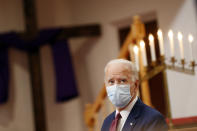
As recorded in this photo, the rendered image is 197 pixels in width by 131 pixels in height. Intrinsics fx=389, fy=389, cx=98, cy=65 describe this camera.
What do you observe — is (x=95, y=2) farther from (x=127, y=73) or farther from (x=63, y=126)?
(x=127, y=73)

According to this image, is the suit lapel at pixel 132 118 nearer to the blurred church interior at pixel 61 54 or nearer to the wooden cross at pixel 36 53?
the blurred church interior at pixel 61 54

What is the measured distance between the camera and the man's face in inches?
76.2

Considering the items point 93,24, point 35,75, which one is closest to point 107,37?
point 93,24

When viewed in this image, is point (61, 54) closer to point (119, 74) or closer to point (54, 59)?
point (54, 59)

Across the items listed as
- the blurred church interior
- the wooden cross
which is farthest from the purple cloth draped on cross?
the wooden cross

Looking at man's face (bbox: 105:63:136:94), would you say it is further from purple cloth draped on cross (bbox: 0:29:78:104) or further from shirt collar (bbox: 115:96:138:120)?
purple cloth draped on cross (bbox: 0:29:78:104)

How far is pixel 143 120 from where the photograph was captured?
186 centimetres

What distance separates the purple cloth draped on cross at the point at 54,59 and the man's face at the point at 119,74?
456 centimetres

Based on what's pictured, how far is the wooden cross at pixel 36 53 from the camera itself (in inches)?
253

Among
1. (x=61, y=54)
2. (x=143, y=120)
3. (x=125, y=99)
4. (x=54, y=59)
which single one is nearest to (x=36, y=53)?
(x=54, y=59)

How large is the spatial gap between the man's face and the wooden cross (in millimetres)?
4596

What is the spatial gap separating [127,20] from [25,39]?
1.75 meters

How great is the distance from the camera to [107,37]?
676cm

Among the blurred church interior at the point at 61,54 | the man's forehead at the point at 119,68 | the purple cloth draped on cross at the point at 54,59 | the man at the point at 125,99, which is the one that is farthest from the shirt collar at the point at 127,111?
the purple cloth draped on cross at the point at 54,59
